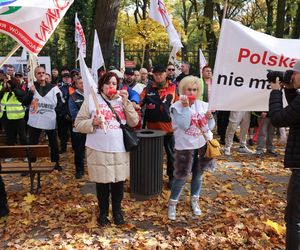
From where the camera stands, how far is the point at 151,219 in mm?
5230

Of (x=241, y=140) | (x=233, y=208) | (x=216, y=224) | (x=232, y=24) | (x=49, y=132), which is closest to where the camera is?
(x=232, y=24)

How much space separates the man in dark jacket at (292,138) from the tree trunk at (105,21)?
8.68 metres

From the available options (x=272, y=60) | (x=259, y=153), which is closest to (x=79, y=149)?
(x=272, y=60)

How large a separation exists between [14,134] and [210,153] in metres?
5.46

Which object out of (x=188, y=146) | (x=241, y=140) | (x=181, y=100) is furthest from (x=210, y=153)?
(x=241, y=140)

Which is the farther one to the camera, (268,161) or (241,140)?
(241,140)

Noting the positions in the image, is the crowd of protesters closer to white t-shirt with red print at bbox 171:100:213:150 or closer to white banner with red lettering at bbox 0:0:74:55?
white t-shirt with red print at bbox 171:100:213:150

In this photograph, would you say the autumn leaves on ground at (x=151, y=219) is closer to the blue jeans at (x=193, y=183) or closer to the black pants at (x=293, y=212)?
the blue jeans at (x=193, y=183)

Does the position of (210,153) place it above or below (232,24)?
below

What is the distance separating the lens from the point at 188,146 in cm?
495

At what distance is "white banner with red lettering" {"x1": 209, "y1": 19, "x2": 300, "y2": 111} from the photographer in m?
4.37

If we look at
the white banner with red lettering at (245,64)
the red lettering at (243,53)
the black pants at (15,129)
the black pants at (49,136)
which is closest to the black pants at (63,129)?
the black pants at (15,129)

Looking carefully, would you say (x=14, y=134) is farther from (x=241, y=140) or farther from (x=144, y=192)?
(x=241, y=140)

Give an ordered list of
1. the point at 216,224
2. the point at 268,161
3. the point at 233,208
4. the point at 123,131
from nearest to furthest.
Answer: the point at 123,131, the point at 216,224, the point at 233,208, the point at 268,161
